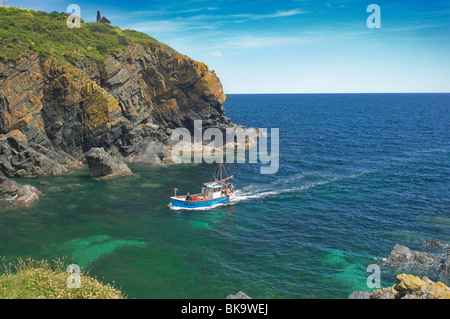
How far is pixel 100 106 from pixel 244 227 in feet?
135

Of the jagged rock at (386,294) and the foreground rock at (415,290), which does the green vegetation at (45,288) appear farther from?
the foreground rock at (415,290)

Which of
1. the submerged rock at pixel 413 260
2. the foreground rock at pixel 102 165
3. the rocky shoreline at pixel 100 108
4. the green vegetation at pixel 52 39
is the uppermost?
the green vegetation at pixel 52 39

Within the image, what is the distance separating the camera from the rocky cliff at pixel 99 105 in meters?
54.8

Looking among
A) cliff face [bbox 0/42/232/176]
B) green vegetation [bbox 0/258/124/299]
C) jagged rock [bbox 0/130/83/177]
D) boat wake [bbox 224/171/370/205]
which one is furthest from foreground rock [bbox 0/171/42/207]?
green vegetation [bbox 0/258/124/299]

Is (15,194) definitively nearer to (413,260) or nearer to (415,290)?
(415,290)

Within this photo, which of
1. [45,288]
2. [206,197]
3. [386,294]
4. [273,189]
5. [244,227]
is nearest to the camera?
[45,288]

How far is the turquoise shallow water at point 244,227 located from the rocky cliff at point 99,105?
6.46 metres

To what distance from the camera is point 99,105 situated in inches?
2505

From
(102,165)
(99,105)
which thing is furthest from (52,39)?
(102,165)

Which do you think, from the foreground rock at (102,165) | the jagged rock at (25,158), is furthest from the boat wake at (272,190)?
the jagged rock at (25,158)

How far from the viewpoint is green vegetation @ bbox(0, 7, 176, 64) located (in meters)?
59.1

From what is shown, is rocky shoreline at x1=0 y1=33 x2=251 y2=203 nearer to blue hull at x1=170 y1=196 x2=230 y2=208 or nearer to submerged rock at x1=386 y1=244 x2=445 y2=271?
blue hull at x1=170 y1=196 x2=230 y2=208

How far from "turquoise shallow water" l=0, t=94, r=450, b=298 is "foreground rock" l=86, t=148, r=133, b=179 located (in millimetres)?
2184
